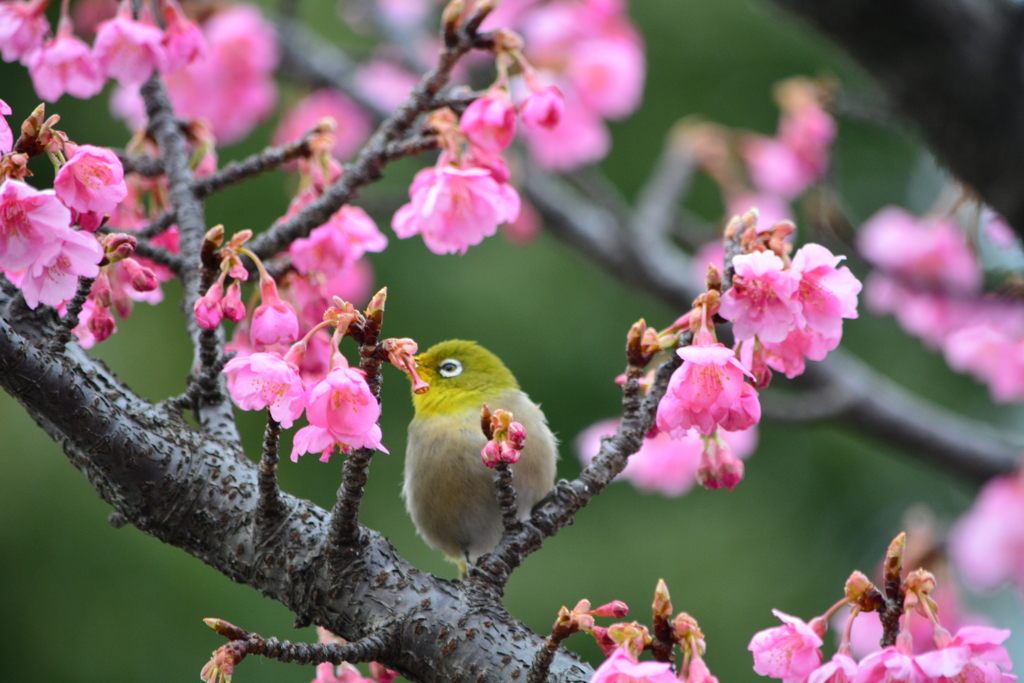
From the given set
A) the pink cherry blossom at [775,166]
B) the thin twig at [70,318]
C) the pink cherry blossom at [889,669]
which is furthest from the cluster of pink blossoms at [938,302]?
the thin twig at [70,318]

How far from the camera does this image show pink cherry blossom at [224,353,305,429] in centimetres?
123

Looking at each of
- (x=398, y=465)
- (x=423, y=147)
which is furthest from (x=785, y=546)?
(x=423, y=147)

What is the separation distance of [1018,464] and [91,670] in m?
5.99

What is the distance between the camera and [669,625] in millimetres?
1368

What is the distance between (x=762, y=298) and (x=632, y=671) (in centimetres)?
53

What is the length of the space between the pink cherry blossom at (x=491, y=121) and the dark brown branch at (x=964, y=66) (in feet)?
1.89

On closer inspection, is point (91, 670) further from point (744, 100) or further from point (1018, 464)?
point (744, 100)

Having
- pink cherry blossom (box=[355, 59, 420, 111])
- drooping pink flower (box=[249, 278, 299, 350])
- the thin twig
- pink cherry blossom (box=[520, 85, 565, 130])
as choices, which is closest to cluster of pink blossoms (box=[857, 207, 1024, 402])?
pink cherry blossom (box=[520, 85, 565, 130])

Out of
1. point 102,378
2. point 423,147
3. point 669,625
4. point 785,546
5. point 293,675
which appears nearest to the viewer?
point 669,625

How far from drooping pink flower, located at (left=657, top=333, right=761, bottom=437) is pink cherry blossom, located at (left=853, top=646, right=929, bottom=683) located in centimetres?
35

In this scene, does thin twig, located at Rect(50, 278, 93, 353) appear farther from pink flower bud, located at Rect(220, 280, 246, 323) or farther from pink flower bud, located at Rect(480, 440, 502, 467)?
pink flower bud, located at Rect(480, 440, 502, 467)

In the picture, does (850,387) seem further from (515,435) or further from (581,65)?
(515,435)

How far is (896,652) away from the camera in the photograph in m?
1.25

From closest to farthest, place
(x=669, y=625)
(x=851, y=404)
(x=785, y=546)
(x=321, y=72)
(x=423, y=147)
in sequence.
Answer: (x=669, y=625)
(x=423, y=147)
(x=851, y=404)
(x=321, y=72)
(x=785, y=546)
